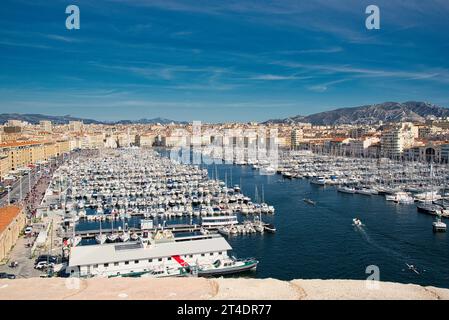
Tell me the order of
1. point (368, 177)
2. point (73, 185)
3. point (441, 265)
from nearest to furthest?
point (441, 265) < point (73, 185) < point (368, 177)

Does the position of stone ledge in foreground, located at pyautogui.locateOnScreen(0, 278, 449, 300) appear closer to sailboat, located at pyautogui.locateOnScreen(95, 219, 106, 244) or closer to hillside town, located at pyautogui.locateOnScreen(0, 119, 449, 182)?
sailboat, located at pyautogui.locateOnScreen(95, 219, 106, 244)

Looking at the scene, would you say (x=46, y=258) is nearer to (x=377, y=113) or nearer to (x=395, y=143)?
(x=395, y=143)

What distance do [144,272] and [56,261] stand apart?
6.24 ft

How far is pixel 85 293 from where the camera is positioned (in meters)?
1.35

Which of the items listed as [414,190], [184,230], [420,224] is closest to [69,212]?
[184,230]

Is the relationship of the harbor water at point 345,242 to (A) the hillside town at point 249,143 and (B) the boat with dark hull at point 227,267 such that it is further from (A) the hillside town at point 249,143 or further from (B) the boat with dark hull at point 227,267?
(A) the hillside town at point 249,143

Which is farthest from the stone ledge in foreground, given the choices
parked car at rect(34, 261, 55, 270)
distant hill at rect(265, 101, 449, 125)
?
distant hill at rect(265, 101, 449, 125)

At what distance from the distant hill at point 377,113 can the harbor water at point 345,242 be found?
80970 mm

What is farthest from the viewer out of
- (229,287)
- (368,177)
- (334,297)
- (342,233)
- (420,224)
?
(368,177)

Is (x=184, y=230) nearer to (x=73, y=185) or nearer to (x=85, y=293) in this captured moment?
(x=73, y=185)

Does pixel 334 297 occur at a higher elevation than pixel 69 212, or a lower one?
higher

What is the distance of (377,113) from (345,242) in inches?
3714

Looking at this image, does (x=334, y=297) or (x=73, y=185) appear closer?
(x=334, y=297)

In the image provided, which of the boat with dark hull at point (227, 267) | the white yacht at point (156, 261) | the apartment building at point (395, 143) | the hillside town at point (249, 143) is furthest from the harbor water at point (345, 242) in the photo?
the apartment building at point (395, 143)
